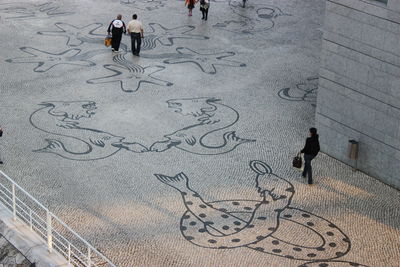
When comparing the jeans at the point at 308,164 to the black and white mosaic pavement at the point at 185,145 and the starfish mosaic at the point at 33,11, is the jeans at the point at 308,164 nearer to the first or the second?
the black and white mosaic pavement at the point at 185,145

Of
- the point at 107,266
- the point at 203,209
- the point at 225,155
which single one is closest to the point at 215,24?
the point at 225,155

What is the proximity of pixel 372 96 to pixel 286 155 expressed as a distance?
1.88 meters

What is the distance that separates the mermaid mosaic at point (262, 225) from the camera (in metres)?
11.5

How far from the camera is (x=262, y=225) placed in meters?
12.1

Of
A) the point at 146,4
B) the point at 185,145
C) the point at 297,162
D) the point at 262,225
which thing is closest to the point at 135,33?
the point at 146,4

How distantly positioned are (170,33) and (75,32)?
2.48 metres

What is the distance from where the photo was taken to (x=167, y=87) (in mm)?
17531

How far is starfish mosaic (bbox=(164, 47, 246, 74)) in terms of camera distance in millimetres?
18844

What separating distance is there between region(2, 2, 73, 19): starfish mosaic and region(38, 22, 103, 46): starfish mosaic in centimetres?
106

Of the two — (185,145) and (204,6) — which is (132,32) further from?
(185,145)

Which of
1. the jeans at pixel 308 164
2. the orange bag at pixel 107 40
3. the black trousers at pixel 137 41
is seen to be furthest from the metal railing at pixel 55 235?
the orange bag at pixel 107 40

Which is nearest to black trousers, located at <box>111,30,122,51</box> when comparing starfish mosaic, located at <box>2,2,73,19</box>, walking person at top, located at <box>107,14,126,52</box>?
walking person at top, located at <box>107,14,126,52</box>

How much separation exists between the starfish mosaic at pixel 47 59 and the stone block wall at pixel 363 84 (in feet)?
21.8

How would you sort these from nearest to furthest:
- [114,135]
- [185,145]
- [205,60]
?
[185,145] → [114,135] → [205,60]
